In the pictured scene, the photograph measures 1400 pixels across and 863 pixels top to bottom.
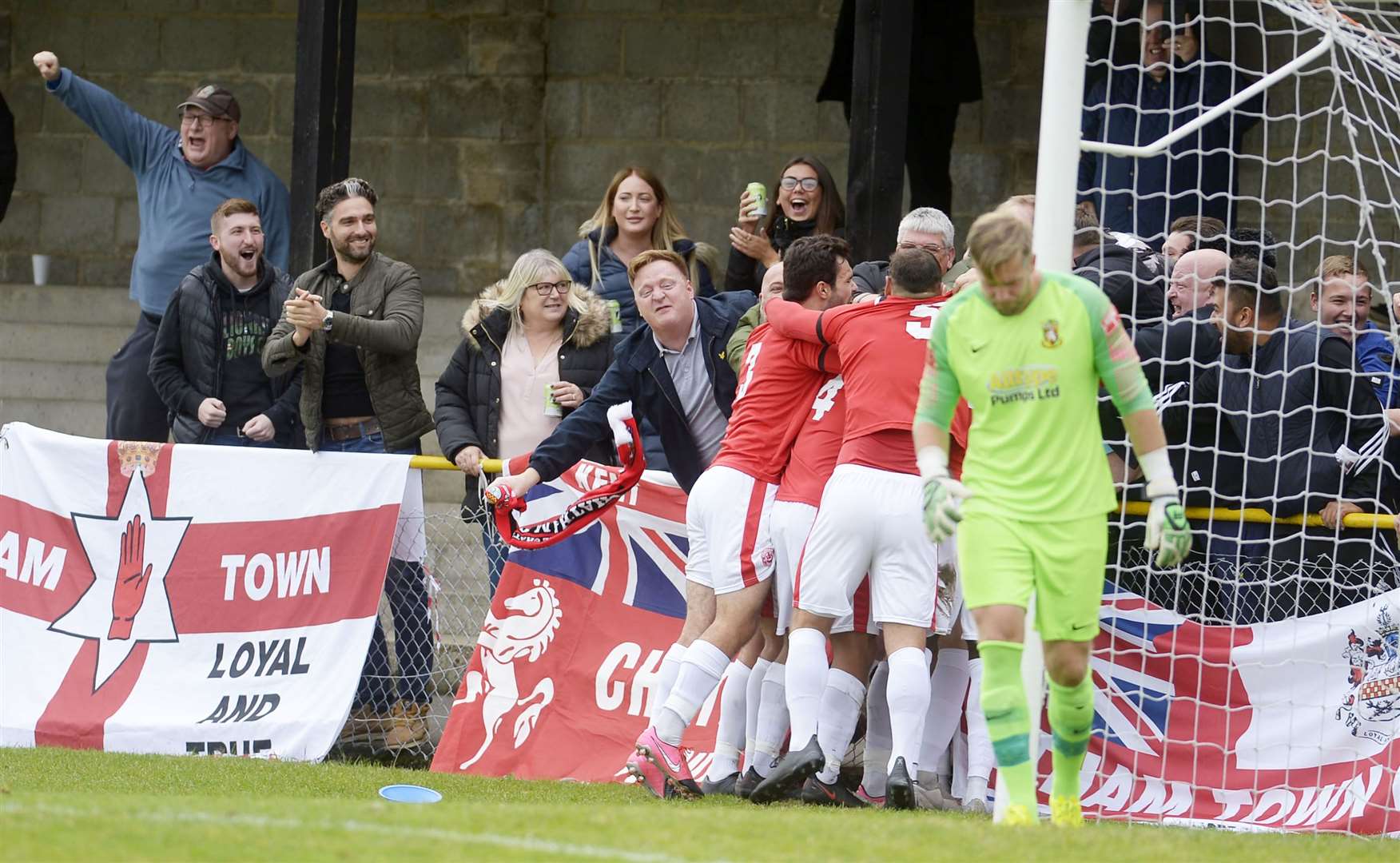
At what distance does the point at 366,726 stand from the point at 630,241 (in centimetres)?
264

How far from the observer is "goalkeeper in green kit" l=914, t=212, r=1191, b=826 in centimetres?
523

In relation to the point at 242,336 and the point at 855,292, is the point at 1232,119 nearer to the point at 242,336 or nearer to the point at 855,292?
the point at 855,292

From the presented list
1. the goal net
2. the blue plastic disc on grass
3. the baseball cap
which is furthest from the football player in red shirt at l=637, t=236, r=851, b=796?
the baseball cap

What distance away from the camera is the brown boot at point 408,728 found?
760cm

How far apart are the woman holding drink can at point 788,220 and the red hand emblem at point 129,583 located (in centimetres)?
301

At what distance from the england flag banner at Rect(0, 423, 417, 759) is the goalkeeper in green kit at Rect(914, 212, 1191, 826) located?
3198 mm

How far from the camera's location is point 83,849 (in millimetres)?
4133

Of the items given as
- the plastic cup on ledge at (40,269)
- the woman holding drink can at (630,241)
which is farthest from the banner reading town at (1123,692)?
the plastic cup on ledge at (40,269)

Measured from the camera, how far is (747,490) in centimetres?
670

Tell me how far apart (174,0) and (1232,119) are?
8586mm

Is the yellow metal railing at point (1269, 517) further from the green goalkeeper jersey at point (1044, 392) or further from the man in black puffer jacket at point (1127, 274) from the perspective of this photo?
the green goalkeeper jersey at point (1044, 392)

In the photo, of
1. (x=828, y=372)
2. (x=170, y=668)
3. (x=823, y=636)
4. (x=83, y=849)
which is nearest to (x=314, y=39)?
(x=170, y=668)

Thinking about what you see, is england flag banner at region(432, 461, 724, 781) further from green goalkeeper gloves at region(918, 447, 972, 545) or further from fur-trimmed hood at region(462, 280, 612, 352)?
green goalkeeper gloves at region(918, 447, 972, 545)

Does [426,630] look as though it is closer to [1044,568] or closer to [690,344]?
[690,344]
